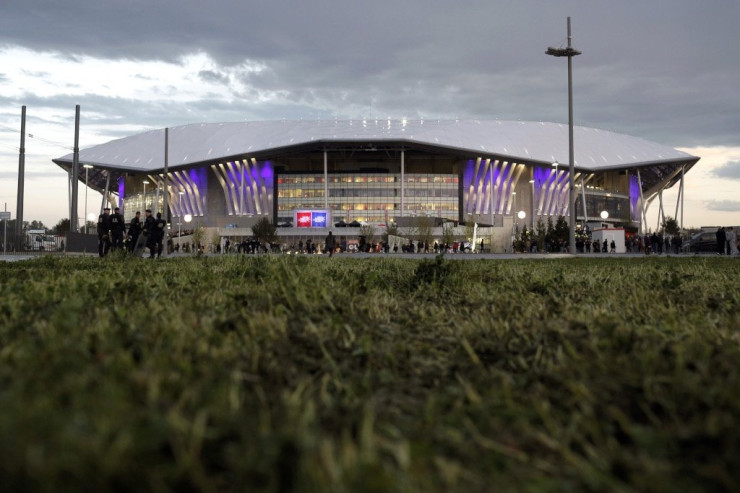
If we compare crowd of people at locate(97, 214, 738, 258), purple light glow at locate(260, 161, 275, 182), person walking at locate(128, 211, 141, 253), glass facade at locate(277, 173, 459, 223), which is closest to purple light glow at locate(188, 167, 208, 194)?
purple light glow at locate(260, 161, 275, 182)

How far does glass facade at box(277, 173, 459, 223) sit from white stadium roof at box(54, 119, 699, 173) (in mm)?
8175

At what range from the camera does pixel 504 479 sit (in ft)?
4.71

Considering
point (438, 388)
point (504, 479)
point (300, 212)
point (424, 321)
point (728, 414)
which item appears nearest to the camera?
point (504, 479)

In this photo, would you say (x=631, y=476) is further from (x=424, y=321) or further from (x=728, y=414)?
(x=424, y=321)

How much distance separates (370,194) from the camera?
10119 centimetres

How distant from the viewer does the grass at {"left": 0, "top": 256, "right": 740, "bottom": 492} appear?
1.28 metres

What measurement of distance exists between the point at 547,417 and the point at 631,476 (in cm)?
44

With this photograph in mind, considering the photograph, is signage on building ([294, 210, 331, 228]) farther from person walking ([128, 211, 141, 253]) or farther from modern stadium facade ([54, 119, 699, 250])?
person walking ([128, 211, 141, 253])

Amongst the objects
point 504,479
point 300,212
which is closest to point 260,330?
point 504,479

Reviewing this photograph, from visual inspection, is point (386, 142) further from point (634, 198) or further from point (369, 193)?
point (634, 198)

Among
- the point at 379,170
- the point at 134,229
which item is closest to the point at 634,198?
the point at 379,170

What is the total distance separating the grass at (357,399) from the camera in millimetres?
1276

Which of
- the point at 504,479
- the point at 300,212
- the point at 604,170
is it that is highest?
the point at 604,170

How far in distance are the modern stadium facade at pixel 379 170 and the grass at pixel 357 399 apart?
90.1 m
